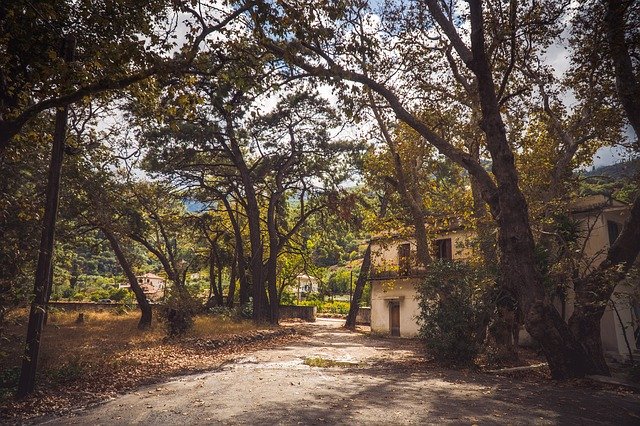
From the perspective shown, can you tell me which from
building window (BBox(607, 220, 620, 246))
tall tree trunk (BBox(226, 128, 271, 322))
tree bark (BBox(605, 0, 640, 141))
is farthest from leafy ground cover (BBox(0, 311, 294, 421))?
building window (BBox(607, 220, 620, 246))

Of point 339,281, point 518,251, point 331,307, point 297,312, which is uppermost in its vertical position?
point 518,251

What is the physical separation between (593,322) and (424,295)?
4.27m

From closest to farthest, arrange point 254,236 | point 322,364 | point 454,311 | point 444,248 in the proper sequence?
point 454,311 < point 322,364 < point 254,236 < point 444,248

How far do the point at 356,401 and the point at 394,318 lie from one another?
825 inches

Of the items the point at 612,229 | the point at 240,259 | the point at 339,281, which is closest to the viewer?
the point at 612,229

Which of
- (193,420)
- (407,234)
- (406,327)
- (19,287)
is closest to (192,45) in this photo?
(19,287)

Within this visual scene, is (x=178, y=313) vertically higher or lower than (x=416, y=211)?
lower

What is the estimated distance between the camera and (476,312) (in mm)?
11117

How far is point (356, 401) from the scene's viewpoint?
651 centimetres

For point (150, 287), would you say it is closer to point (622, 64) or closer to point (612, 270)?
point (612, 270)

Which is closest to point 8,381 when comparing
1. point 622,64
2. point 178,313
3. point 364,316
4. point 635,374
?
point 178,313

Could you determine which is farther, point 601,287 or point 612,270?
point 601,287

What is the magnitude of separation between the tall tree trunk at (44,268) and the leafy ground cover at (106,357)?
1.23ft

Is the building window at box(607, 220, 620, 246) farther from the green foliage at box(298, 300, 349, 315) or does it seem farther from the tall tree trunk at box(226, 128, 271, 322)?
the green foliage at box(298, 300, 349, 315)
